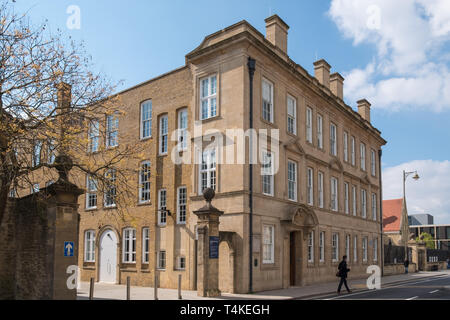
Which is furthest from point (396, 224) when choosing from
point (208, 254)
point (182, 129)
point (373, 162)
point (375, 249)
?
point (208, 254)

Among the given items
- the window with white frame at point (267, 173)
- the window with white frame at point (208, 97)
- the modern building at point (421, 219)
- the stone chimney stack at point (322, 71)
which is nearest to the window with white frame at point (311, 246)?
the window with white frame at point (267, 173)

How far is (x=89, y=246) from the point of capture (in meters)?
30.2

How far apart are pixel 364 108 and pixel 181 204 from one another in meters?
23.4

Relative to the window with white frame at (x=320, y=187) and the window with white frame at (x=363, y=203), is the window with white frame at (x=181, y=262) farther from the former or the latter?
the window with white frame at (x=363, y=203)

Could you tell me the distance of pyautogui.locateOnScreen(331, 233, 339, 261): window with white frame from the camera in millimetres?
31108

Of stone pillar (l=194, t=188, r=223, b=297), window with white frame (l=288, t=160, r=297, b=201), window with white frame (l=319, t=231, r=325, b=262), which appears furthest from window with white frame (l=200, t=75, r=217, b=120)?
window with white frame (l=319, t=231, r=325, b=262)

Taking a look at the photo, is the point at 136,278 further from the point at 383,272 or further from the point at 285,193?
the point at 383,272

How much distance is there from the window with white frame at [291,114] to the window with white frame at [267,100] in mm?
1995

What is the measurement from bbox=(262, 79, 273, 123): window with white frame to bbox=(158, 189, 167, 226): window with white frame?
274 inches

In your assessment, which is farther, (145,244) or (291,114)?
(291,114)

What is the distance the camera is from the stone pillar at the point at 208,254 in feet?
63.8

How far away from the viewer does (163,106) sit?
2706 centimetres

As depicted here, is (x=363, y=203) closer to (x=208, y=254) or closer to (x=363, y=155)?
(x=363, y=155)

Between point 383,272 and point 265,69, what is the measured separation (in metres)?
23.5
